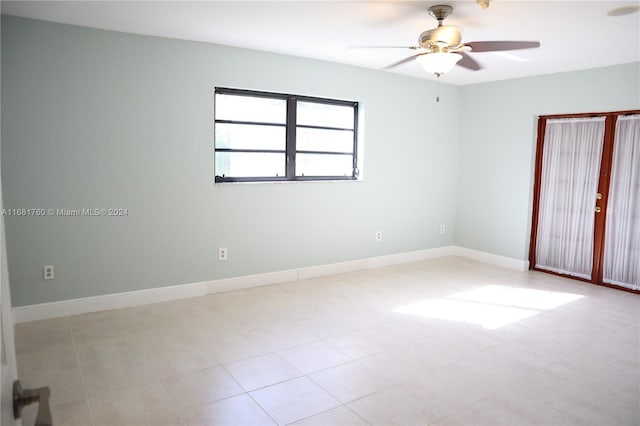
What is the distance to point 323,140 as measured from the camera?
5270 mm

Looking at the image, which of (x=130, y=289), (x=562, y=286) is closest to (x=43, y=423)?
(x=130, y=289)

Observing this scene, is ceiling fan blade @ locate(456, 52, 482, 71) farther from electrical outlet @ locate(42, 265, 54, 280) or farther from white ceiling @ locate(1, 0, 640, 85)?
electrical outlet @ locate(42, 265, 54, 280)

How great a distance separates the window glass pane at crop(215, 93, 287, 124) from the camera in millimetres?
4555

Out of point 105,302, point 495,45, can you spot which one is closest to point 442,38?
point 495,45

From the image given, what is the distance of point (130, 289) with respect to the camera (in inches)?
163

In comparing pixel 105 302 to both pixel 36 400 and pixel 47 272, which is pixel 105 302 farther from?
pixel 36 400

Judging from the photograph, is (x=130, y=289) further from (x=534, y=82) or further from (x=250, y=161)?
(x=534, y=82)

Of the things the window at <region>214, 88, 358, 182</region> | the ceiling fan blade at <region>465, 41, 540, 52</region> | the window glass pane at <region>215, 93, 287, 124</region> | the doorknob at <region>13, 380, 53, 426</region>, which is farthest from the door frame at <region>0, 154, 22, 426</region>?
the window glass pane at <region>215, 93, 287, 124</region>

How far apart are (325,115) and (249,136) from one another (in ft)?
3.33

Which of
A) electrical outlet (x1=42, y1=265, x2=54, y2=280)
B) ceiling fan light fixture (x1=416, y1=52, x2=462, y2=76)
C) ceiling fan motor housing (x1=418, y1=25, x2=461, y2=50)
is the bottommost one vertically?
electrical outlet (x1=42, y1=265, x2=54, y2=280)

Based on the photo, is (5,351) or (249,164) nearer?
(5,351)

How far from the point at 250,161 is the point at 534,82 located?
3535 millimetres

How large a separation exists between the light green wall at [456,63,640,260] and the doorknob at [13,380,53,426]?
18.1 ft

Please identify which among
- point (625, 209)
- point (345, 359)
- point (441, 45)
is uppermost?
point (441, 45)
